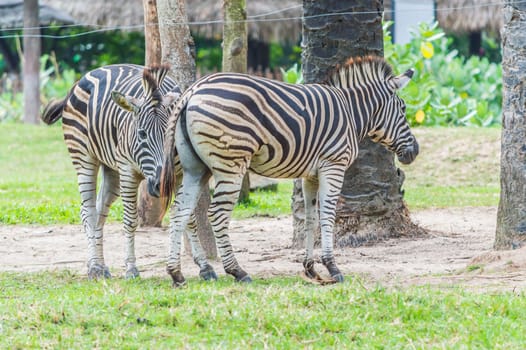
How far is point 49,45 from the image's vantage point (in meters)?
29.2

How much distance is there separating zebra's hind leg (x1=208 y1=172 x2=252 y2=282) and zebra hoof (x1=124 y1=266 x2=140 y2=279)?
36.0 inches

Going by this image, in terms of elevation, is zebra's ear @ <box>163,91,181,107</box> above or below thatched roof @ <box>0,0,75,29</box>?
below

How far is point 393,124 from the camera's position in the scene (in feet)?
28.7

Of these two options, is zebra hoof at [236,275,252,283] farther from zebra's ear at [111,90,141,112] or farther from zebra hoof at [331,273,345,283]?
zebra's ear at [111,90,141,112]

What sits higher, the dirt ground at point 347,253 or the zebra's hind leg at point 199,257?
the zebra's hind leg at point 199,257

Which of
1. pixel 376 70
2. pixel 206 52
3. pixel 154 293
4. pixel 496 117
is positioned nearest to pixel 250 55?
pixel 206 52

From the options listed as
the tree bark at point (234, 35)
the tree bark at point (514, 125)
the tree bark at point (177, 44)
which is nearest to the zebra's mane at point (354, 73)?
the tree bark at point (514, 125)

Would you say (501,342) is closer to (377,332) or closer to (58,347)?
(377,332)

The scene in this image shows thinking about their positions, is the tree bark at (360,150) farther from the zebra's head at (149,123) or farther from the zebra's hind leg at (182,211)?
the zebra's head at (149,123)

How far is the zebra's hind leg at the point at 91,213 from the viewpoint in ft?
27.9

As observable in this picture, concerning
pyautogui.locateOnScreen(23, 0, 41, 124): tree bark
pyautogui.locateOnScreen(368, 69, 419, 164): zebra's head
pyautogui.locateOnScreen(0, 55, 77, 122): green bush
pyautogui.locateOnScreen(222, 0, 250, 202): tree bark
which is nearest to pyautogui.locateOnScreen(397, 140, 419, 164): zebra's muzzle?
pyautogui.locateOnScreen(368, 69, 419, 164): zebra's head

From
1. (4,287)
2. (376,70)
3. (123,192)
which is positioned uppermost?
(376,70)

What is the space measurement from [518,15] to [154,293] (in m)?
3.95

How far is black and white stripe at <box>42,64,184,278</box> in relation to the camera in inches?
298
